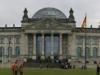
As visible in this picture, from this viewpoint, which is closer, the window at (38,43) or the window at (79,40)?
the window at (38,43)

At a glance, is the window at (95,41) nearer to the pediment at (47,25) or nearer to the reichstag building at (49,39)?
the reichstag building at (49,39)

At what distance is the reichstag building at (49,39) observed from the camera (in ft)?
479

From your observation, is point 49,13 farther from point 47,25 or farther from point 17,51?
point 17,51

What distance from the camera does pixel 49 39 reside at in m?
148

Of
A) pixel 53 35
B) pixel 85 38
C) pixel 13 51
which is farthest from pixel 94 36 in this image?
pixel 13 51

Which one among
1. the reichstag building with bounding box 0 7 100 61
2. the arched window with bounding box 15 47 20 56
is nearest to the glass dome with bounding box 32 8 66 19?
the reichstag building with bounding box 0 7 100 61

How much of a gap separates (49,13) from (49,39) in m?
10.7

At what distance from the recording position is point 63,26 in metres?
146

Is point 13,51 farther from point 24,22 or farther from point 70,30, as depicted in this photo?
point 70,30

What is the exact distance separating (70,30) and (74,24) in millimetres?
3006

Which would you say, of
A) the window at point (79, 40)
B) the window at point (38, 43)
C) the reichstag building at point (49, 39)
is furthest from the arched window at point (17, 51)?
A: the window at point (79, 40)

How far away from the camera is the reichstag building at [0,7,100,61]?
146 metres

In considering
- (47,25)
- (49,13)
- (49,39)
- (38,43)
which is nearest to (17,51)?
(38,43)

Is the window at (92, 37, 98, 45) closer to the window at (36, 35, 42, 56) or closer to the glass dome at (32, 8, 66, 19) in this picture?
the glass dome at (32, 8, 66, 19)
